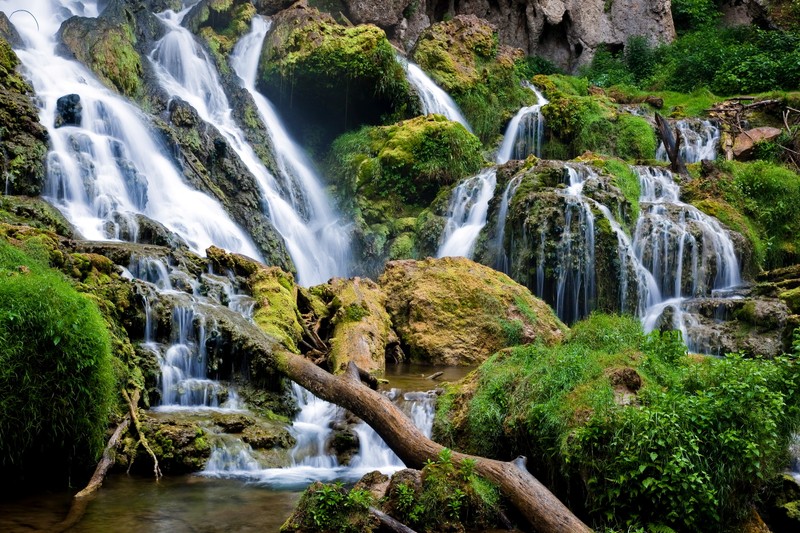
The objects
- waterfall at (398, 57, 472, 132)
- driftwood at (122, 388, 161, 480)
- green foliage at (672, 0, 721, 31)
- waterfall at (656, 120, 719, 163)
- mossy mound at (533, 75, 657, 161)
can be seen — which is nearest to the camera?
driftwood at (122, 388, 161, 480)

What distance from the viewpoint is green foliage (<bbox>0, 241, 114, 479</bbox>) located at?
5801 millimetres

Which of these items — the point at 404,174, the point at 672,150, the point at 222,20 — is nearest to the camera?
the point at 672,150

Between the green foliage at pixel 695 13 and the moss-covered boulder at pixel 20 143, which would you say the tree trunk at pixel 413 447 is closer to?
the moss-covered boulder at pixel 20 143

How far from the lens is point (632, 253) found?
48.6 feet

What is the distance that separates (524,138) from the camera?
24.1 m

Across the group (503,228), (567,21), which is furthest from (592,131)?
(567,21)

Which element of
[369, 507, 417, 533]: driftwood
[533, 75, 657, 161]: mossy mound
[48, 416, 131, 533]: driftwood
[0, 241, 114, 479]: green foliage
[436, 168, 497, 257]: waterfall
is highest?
[533, 75, 657, 161]: mossy mound

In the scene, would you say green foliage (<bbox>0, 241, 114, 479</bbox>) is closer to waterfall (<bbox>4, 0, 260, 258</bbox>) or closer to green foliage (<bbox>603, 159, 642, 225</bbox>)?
waterfall (<bbox>4, 0, 260, 258</bbox>)

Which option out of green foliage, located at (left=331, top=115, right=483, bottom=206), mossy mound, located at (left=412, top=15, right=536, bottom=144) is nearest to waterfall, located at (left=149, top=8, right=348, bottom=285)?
green foliage, located at (left=331, top=115, right=483, bottom=206)

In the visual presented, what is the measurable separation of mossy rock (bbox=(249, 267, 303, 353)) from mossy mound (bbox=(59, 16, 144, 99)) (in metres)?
9.72

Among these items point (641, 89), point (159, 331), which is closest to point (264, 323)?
point (159, 331)

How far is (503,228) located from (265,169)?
7.71m

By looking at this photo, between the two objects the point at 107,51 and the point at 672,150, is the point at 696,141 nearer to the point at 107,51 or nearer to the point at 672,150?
the point at 672,150

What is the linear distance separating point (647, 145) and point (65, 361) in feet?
68.5
